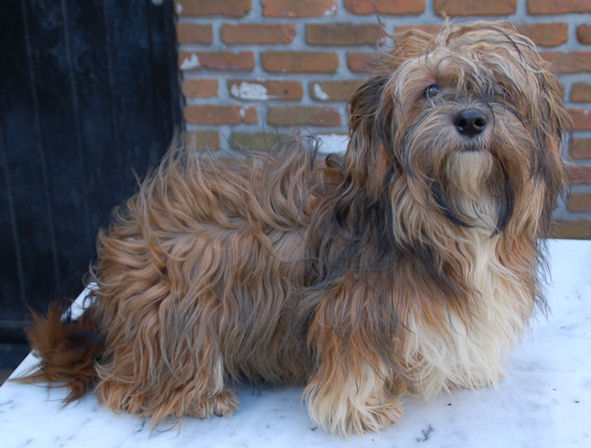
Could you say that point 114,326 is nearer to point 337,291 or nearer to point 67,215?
point 337,291

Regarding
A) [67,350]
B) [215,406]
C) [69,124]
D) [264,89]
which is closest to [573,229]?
[264,89]

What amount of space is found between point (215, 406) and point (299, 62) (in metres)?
1.67

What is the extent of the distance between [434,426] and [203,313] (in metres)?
0.65

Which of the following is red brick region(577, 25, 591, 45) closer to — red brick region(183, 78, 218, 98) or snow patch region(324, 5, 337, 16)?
snow patch region(324, 5, 337, 16)

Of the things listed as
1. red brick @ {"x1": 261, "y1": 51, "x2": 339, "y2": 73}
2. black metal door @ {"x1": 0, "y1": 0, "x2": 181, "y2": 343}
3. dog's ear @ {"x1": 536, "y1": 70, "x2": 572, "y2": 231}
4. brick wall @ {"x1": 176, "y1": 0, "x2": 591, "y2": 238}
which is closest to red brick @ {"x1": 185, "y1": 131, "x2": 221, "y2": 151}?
brick wall @ {"x1": 176, "y1": 0, "x2": 591, "y2": 238}

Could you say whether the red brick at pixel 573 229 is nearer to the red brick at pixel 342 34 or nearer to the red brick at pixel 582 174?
the red brick at pixel 582 174

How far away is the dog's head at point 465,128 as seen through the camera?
4.25 ft

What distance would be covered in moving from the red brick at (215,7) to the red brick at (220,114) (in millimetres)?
404

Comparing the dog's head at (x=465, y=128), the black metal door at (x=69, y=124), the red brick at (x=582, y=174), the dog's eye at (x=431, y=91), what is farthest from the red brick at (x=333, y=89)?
the dog's eye at (x=431, y=91)

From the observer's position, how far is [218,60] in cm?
288

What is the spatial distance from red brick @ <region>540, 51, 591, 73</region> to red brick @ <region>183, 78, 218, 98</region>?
1.42 m

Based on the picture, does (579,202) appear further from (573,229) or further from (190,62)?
(190,62)

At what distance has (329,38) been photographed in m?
2.79

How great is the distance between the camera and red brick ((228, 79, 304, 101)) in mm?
2902
